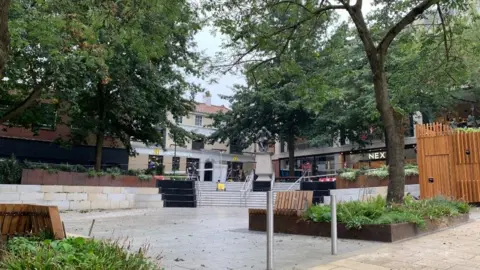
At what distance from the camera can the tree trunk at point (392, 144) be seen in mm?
9250

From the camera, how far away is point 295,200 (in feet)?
30.2

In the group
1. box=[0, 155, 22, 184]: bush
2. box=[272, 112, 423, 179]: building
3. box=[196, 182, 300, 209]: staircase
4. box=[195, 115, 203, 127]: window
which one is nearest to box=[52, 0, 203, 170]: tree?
box=[0, 155, 22, 184]: bush

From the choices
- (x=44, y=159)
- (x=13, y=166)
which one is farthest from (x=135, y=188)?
(x=44, y=159)

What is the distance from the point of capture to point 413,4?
34.7 feet

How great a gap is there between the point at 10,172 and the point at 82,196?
3030mm

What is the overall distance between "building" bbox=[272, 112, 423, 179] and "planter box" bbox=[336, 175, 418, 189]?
900 centimetres

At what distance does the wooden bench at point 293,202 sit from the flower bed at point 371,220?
8 centimetres

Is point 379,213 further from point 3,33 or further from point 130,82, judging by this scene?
point 130,82

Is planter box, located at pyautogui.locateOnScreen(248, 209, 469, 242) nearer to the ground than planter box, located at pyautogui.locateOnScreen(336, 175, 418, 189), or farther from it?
nearer to the ground

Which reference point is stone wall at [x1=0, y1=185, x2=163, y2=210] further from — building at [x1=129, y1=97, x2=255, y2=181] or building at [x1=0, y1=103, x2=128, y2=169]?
building at [x1=129, y1=97, x2=255, y2=181]

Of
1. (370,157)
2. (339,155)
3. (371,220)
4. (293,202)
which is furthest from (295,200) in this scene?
(339,155)

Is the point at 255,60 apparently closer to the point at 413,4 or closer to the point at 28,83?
the point at 413,4

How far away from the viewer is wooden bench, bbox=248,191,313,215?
9016 mm

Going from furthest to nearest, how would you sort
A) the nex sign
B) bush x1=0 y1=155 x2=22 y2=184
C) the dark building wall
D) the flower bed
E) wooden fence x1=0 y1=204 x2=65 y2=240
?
the nex sign < the dark building wall < bush x1=0 y1=155 x2=22 y2=184 < the flower bed < wooden fence x1=0 y1=204 x2=65 y2=240
